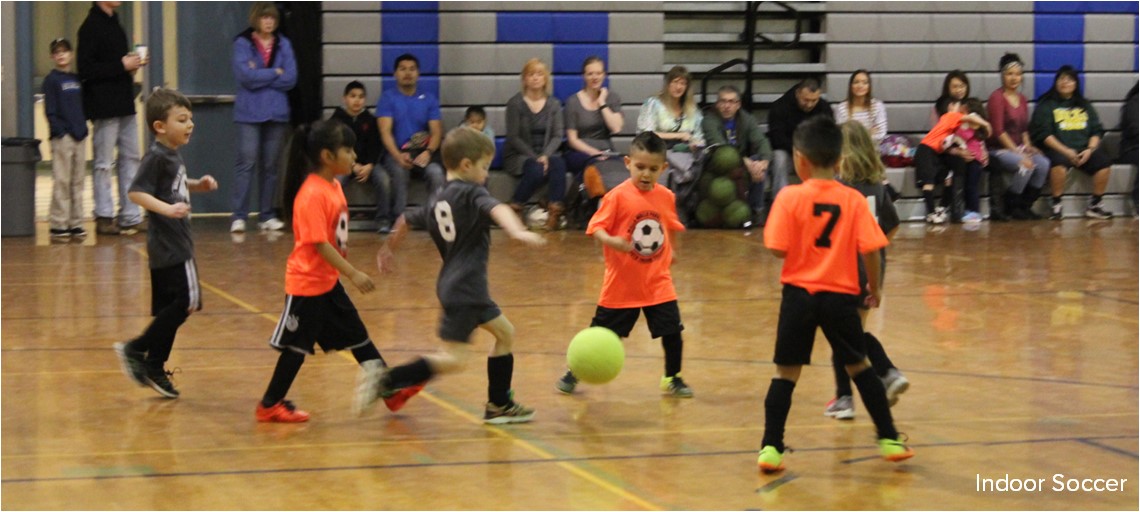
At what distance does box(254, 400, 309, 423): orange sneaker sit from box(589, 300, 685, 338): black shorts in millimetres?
1393

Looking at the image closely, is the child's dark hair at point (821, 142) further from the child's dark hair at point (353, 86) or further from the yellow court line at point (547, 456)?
the child's dark hair at point (353, 86)

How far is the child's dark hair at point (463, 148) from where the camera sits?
5.42 meters

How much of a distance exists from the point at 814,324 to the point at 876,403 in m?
0.37

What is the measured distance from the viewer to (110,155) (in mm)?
12219

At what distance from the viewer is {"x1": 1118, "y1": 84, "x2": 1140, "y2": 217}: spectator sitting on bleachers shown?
1452 centimetres

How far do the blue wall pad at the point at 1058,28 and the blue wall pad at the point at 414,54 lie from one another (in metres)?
6.46

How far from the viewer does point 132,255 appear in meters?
10.8

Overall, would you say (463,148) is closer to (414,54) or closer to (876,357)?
(876,357)

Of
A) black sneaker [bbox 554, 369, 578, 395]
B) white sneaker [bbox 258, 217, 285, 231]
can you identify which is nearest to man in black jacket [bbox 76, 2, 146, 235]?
white sneaker [bbox 258, 217, 285, 231]

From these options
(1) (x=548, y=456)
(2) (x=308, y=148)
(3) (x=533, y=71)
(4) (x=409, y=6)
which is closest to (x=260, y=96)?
(4) (x=409, y=6)

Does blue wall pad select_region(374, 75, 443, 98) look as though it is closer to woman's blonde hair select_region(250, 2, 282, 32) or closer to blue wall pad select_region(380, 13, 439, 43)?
blue wall pad select_region(380, 13, 439, 43)

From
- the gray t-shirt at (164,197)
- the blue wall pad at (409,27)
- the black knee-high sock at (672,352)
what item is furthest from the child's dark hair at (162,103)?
the blue wall pad at (409,27)

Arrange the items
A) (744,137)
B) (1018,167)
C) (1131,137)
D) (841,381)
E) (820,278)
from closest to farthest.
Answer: (820,278) → (841,381) → (744,137) → (1018,167) → (1131,137)

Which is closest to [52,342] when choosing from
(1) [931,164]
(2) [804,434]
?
(2) [804,434]
